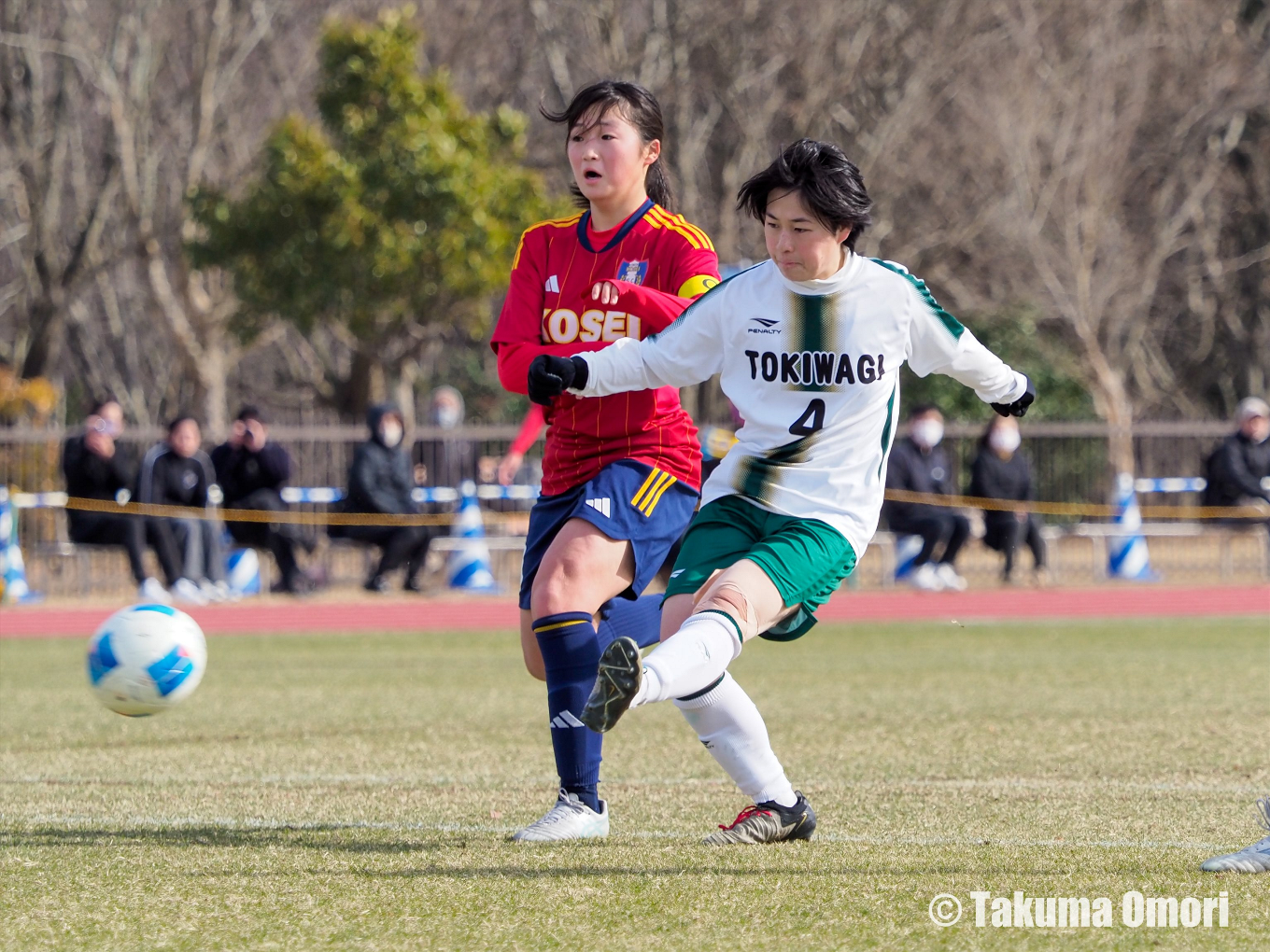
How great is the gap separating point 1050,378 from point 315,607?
1808cm

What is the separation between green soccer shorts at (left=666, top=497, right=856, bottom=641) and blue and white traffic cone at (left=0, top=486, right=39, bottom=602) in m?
14.7

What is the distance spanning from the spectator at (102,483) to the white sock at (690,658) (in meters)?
13.4

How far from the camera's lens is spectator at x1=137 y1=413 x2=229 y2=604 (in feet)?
57.5

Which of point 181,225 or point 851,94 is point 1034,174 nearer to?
point 851,94

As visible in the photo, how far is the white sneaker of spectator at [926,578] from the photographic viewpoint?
62.6 feet

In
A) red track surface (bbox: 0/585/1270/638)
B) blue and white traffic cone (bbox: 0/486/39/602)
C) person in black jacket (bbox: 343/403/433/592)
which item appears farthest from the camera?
blue and white traffic cone (bbox: 0/486/39/602)

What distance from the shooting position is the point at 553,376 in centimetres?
483

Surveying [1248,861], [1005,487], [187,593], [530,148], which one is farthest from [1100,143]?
[1248,861]

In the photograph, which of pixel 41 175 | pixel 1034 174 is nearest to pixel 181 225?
pixel 41 175

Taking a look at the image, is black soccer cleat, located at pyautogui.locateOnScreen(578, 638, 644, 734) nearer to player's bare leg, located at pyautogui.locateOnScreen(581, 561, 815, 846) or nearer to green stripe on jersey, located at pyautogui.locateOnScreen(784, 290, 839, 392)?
player's bare leg, located at pyautogui.locateOnScreen(581, 561, 815, 846)

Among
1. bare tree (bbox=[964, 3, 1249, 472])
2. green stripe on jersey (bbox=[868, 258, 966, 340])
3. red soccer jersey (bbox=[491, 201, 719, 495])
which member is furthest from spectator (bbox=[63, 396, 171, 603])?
bare tree (bbox=[964, 3, 1249, 472])

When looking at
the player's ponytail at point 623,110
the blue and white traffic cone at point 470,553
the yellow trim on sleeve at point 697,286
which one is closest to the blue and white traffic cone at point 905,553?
the blue and white traffic cone at point 470,553

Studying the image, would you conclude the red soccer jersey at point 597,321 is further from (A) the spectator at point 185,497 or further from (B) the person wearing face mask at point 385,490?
(B) the person wearing face mask at point 385,490

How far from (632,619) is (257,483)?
13.0m
